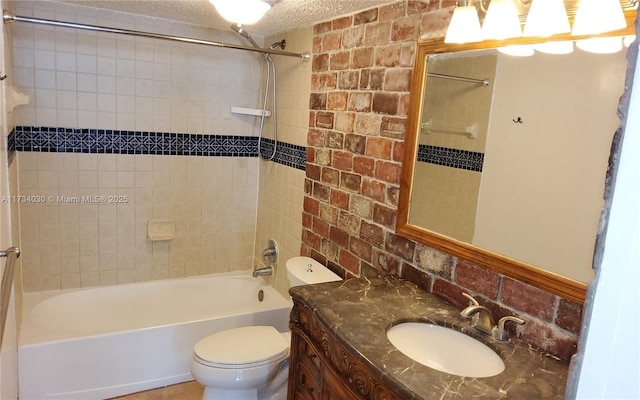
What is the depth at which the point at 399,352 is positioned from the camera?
4.24 feet

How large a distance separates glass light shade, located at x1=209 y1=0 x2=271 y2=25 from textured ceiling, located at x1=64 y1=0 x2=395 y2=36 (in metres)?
0.17

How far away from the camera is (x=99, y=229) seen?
3.00 meters

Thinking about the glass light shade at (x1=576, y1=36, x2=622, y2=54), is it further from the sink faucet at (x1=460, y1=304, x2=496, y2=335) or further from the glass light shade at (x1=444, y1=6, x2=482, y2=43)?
the sink faucet at (x1=460, y1=304, x2=496, y2=335)

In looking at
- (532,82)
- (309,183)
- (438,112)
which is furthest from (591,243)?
(309,183)

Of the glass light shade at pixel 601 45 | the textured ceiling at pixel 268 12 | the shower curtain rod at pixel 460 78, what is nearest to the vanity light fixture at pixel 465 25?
the shower curtain rod at pixel 460 78

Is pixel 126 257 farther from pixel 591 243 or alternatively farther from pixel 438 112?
pixel 591 243

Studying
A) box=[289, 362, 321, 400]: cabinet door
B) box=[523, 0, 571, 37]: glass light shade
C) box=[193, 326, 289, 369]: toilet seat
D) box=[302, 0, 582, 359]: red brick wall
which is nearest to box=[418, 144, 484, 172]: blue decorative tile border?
box=[302, 0, 582, 359]: red brick wall

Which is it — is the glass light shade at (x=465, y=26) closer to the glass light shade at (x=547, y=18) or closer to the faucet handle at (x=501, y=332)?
the glass light shade at (x=547, y=18)

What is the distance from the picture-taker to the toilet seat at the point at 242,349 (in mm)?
2125

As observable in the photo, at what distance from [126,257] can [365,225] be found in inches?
74.8

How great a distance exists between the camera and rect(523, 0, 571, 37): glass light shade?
124cm

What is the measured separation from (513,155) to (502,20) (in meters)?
0.44

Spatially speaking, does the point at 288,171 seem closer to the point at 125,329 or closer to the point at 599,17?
the point at 125,329

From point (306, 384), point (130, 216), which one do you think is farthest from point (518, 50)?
point (130, 216)
